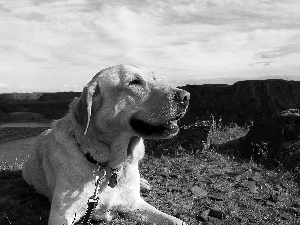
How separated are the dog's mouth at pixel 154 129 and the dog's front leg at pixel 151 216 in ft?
3.18

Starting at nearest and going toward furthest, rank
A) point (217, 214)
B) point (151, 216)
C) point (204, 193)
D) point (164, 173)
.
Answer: point (151, 216) < point (217, 214) < point (204, 193) < point (164, 173)

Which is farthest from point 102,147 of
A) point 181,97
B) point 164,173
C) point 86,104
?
point 164,173

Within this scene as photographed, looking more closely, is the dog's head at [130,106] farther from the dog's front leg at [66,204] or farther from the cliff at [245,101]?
the cliff at [245,101]

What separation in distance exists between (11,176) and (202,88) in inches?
267

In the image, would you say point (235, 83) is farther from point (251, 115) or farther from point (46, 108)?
point (46, 108)

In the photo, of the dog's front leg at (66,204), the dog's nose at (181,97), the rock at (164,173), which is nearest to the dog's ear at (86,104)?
the dog's front leg at (66,204)

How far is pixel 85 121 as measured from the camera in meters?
3.46

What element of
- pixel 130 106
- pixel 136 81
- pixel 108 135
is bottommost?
pixel 108 135

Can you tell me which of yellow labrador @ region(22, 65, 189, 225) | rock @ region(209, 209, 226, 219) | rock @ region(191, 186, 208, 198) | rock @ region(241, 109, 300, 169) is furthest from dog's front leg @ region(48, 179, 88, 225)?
rock @ region(241, 109, 300, 169)

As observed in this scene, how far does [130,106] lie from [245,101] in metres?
7.63

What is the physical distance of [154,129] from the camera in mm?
3584

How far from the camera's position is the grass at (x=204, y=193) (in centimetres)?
441

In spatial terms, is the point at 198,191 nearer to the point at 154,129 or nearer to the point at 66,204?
the point at 154,129

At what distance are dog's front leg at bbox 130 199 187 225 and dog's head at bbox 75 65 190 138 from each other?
38.0 inches
